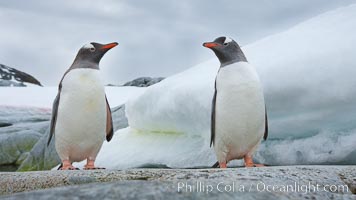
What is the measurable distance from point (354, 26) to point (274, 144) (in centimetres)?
102

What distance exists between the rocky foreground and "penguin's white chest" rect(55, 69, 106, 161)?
671 millimetres

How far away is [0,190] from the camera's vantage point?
1.91m

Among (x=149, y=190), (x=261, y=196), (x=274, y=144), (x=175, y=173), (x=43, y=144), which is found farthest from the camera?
(x=43, y=144)

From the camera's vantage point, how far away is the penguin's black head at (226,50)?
104 inches

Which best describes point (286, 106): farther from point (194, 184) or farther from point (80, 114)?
point (194, 184)

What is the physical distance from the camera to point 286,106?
3.07 m

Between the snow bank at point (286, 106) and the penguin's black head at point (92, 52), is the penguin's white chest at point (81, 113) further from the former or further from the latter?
the snow bank at point (286, 106)

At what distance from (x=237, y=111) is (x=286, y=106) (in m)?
0.69

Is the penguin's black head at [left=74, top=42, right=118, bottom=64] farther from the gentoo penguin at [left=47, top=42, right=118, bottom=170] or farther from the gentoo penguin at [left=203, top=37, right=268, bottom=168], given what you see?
the gentoo penguin at [left=203, top=37, right=268, bottom=168]

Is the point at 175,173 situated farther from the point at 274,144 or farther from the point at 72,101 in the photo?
the point at 274,144

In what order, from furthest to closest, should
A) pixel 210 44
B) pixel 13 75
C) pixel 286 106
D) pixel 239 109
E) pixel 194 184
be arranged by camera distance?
1. pixel 13 75
2. pixel 286 106
3. pixel 210 44
4. pixel 239 109
5. pixel 194 184

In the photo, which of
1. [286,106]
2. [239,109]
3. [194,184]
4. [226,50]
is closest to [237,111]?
[239,109]

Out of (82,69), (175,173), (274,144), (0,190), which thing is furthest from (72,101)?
(274,144)

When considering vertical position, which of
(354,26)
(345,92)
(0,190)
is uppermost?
(354,26)
